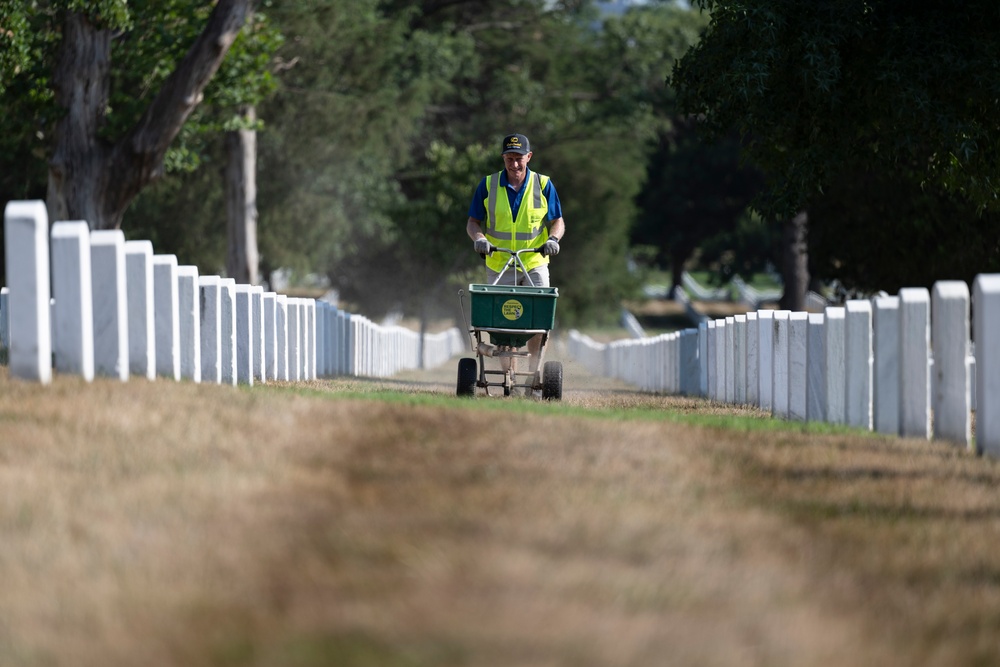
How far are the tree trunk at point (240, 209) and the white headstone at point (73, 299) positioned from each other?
25.8m

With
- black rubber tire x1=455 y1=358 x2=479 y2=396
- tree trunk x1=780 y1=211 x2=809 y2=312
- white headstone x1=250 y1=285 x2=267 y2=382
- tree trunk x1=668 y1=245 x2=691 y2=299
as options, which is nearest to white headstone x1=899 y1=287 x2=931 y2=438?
black rubber tire x1=455 y1=358 x2=479 y2=396

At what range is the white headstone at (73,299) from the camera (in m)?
7.96

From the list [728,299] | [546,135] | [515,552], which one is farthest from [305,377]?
[728,299]

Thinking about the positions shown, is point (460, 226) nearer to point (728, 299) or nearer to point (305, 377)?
point (305, 377)

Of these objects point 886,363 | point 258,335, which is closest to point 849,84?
point 258,335

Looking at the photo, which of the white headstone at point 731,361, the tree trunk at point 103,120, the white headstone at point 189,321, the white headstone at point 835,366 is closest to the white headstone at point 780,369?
the white headstone at point 835,366

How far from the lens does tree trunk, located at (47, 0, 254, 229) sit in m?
23.0

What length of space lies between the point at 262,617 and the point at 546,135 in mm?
49367

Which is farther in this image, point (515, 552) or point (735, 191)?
point (735, 191)

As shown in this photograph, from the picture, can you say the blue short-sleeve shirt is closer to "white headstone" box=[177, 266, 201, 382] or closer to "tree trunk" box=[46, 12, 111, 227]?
"white headstone" box=[177, 266, 201, 382]

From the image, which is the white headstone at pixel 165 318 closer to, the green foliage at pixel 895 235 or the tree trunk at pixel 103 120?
the tree trunk at pixel 103 120

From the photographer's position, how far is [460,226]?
46344 mm

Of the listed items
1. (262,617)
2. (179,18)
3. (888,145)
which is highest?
(179,18)

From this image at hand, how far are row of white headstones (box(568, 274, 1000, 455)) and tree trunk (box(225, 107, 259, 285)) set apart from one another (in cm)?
2152
